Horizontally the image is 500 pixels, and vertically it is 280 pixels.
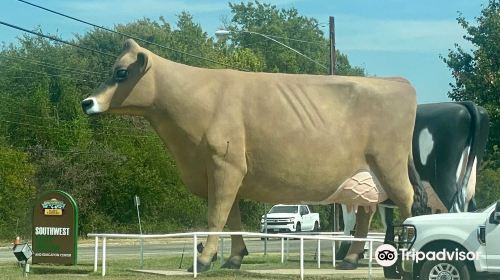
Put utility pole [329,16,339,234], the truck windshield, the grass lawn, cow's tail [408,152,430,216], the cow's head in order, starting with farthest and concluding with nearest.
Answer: the truck windshield < utility pole [329,16,339,234] < cow's tail [408,152,430,216] < the cow's head < the grass lawn

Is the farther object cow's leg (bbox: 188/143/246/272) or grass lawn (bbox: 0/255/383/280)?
cow's leg (bbox: 188/143/246/272)

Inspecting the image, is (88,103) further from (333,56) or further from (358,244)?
(333,56)

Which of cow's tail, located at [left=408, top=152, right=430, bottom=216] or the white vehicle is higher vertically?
cow's tail, located at [left=408, top=152, right=430, bottom=216]

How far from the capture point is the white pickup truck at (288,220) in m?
52.2

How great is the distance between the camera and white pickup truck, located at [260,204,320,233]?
2057 inches

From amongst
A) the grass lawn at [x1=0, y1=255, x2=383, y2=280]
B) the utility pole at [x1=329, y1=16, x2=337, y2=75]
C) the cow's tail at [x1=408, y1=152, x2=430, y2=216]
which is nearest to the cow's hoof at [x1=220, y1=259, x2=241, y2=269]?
the grass lawn at [x1=0, y1=255, x2=383, y2=280]

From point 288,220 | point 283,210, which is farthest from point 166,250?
point 283,210

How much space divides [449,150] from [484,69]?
1127 centimetres

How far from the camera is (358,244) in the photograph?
21.4m

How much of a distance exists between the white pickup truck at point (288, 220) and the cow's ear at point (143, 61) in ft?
105

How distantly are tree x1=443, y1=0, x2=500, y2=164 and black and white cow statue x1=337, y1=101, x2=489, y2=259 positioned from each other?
977cm

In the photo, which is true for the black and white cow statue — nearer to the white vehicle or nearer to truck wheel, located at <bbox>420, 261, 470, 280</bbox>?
the white vehicle

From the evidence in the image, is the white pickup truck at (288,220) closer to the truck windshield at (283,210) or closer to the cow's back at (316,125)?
the truck windshield at (283,210)

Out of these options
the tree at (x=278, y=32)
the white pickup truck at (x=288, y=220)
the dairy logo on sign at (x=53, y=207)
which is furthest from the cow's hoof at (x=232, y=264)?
the tree at (x=278, y=32)
